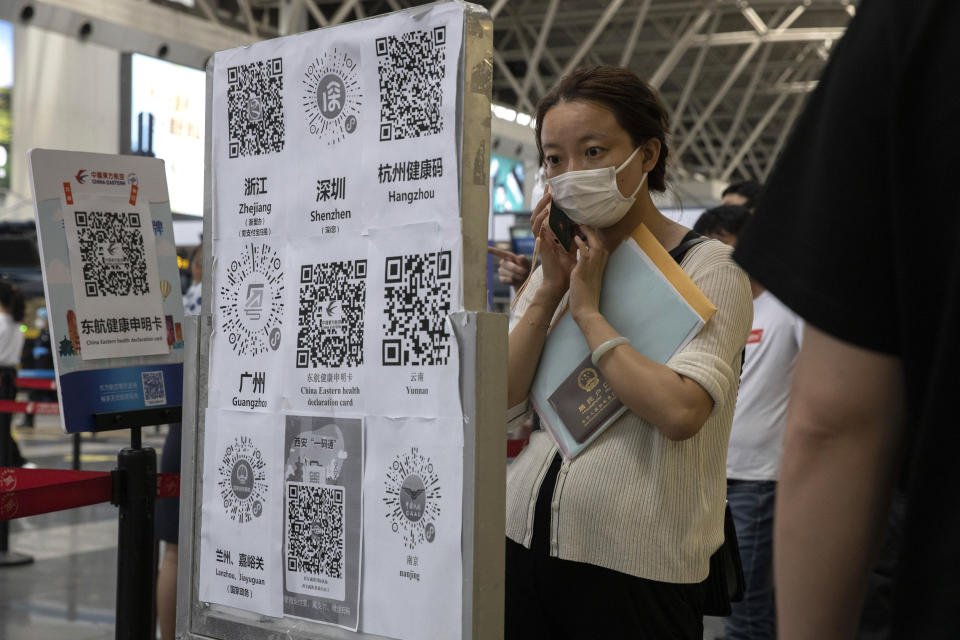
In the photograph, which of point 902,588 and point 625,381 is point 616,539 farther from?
point 902,588

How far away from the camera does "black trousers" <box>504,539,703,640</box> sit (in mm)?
1674

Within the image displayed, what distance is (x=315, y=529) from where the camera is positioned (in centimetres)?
Answer: 177

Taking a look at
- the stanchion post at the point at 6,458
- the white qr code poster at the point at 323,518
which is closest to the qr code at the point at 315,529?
the white qr code poster at the point at 323,518

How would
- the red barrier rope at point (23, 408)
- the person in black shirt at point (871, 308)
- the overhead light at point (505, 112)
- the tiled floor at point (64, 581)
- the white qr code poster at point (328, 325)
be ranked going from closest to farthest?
the person in black shirt at point (871, 308) < the white qr code poster at point (328, 325) < the tiled floor at point (64, 581) < the red barrier rope at point (23, 408) < the overhead light at point (505, 112)

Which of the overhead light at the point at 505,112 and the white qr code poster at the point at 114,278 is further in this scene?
the overhead light at the point at 505,112

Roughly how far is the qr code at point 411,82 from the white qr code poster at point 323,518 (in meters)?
0.49

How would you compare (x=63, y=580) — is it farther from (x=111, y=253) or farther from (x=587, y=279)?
(x=587, y=279)

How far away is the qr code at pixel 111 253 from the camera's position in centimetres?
239

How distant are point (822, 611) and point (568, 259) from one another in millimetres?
1055

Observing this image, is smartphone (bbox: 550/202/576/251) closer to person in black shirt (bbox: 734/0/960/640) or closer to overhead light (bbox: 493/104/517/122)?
person in black shirt (bbox: 734/0/960/640)

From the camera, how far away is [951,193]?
78 cm

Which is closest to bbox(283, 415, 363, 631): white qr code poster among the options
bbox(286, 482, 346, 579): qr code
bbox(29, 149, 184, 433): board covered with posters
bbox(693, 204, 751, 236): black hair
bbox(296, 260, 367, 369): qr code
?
bbox(286, 482, 346, 579): qr code

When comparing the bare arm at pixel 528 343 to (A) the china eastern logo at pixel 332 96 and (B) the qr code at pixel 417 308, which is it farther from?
(A) the china eastern logo at pixel 332 96

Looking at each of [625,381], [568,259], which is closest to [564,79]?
[568,259]
